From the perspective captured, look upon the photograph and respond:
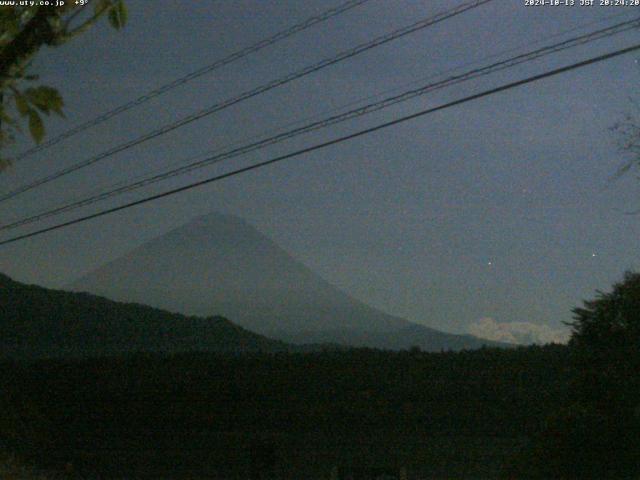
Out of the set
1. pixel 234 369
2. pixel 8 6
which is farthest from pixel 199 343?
pixel 8 6

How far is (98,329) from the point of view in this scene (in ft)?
236

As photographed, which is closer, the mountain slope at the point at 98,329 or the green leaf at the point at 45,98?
the green leaf at the point at 45,98

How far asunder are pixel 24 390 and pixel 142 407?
548 cm

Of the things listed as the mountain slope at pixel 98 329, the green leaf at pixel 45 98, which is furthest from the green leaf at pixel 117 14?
the mountain slope at pixel 98 329

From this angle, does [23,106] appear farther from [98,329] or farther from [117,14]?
[98,329]

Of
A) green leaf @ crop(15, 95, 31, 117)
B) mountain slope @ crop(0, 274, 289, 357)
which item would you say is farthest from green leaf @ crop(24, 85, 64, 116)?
mountain slope @ crop(0, 274, 289, 357)

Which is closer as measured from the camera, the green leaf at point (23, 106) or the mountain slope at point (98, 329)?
the green leaf at point (23, 106)

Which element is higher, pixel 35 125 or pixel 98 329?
pixel 98 329

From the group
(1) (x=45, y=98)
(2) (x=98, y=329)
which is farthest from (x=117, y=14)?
(2) (x=98, y=329)

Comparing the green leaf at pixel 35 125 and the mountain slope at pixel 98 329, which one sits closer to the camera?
the green leaf at pixel 35 125

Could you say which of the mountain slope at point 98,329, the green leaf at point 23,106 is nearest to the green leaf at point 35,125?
the green leaf at point 23,106

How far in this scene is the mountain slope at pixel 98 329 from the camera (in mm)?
69000

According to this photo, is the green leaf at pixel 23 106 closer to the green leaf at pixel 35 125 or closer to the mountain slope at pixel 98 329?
the green leaf at pixel 35 125

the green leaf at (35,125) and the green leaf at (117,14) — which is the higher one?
the green leaf at (117,14)
